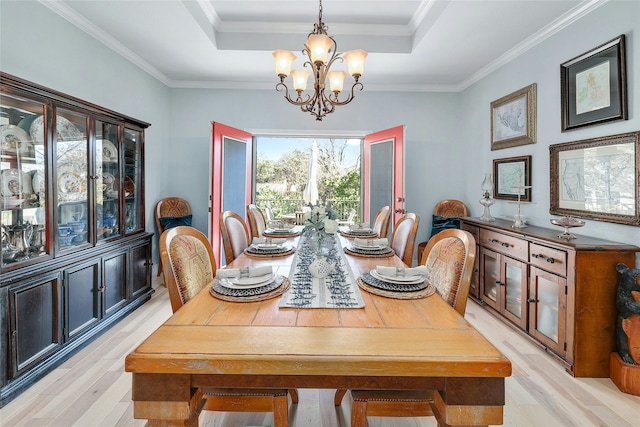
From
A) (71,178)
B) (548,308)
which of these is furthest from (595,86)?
(71,178)

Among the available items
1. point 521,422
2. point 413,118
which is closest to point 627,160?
point 521,422

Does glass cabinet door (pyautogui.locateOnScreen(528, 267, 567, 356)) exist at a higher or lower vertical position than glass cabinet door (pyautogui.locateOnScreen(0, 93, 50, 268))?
lower

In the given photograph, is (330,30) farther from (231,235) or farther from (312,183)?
(312,183)

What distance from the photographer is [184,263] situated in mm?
1445

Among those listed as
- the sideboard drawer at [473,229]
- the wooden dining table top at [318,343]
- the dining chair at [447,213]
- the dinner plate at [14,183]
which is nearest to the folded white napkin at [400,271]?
the wooden dining table top at [318,343]

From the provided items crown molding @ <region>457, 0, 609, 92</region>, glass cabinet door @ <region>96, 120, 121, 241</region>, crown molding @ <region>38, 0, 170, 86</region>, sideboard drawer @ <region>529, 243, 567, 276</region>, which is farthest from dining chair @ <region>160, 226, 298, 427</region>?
crown molding @ <region>457, 0, 609, 92</region>

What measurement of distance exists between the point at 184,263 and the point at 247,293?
1.25 feet

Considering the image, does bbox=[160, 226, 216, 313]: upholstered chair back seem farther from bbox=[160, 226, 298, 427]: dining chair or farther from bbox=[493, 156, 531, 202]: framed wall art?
bbox=[493, 156, 531, 202]: framed wall art

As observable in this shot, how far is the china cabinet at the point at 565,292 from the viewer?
202 cm

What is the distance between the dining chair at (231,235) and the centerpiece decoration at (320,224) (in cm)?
75

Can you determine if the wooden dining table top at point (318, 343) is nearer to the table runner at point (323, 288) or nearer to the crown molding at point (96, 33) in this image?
the table runner at point (323, 288)

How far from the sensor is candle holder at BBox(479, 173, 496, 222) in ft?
11.2

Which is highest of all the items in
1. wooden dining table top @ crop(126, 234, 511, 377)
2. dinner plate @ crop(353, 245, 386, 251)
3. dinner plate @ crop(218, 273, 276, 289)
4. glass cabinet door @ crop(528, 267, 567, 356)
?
→ dinner plate @ crop(353, 245, 386, 251)

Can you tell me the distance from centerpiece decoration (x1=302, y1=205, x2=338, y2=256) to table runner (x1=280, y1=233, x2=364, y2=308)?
0.03 metres
